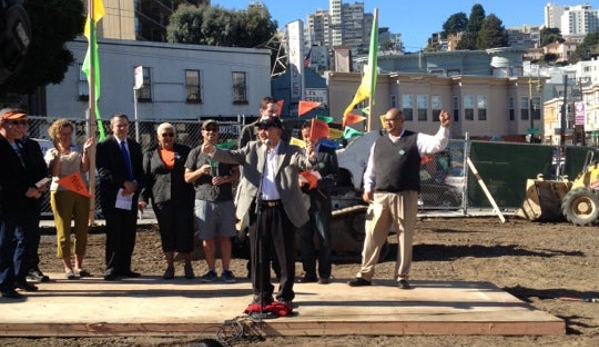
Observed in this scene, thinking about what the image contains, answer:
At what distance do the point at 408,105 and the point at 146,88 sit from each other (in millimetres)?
20371

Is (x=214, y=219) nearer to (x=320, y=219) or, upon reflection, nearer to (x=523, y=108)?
(x=320, y=219)

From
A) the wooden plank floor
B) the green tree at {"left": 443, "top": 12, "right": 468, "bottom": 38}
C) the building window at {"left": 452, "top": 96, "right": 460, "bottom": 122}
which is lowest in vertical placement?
the wooden plank floor

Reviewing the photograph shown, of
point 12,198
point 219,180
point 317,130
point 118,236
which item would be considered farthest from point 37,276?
point 317,130

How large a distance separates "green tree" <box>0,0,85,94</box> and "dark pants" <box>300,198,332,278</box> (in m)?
19.1

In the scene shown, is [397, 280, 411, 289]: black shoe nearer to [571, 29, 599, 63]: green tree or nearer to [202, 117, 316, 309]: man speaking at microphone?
[202, 117, 316, 309]: man speaking at microphone

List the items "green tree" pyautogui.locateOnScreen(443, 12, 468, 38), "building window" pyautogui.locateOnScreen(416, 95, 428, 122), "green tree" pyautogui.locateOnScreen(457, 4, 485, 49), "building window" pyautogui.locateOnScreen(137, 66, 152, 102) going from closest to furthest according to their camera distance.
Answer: "building window" pyautogui.locateOnScreen(137, 66, 152, 102)
"building window" pyautogui.locateOnScreen(416, 95, 428, 122)
"green tree" pyautogui.locateOnScreen(457, 4, 485, 49)
"green tree" pyautogui.locateOnScreen(443, 12, 468, 38)

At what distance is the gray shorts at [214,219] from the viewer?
7512 mm

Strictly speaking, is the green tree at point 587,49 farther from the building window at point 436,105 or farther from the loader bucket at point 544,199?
the loader bucket at point 544,199

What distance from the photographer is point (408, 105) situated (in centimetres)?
4803

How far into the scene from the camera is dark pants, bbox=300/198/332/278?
7.54 m

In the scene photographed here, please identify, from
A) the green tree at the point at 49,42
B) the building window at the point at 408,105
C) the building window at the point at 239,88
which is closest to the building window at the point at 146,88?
the building window at the point at 239,88

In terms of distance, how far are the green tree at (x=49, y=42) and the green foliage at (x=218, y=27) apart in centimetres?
1917

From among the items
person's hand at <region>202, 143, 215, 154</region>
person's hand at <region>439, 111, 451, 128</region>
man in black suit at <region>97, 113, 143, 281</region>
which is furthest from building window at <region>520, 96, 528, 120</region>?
person's hand at <region>202, 143, 215, 154</region>

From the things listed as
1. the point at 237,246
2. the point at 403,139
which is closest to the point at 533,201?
the point at 237,246
